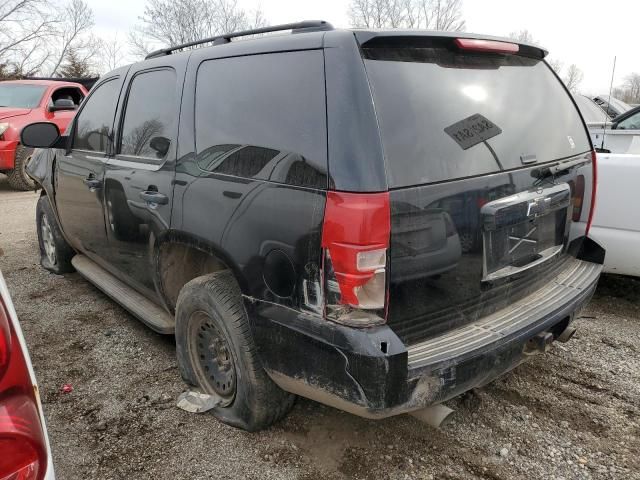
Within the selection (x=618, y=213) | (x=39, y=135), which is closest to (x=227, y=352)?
(x=39, y=135)

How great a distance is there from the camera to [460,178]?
6.50ft

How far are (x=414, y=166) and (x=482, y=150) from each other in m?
0.40

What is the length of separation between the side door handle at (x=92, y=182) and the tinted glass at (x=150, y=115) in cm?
32

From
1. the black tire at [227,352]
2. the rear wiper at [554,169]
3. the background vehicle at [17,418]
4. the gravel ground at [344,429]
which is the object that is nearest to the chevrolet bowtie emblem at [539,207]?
the rear wiper at [554,169]

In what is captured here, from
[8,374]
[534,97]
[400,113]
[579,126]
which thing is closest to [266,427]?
[8,374]

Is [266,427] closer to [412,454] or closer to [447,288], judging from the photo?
[412,454]

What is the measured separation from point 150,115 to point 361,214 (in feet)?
5.91

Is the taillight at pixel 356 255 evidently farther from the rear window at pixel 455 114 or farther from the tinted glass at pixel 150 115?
the tinted glass at pixel 150 115

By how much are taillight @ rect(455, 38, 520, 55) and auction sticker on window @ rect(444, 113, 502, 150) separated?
28 centimetres

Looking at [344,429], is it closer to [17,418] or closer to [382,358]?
[382,358]

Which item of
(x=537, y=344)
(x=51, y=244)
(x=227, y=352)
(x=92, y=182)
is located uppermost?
(x=92, y=182)

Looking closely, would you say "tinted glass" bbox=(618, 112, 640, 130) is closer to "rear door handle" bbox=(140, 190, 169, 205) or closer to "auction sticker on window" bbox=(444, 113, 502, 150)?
"auction sticker on window" bbox=(444, 113, 502, 150)

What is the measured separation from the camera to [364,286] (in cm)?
180

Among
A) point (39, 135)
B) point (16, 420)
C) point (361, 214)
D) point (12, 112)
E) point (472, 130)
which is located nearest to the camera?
point (16, 420)
